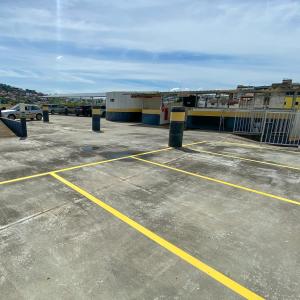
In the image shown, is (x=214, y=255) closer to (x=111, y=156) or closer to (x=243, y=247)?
(x=243, y=247)

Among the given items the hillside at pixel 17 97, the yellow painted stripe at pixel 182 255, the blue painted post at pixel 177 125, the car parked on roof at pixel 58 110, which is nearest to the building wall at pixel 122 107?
the car parked on roof at pixel 58 110

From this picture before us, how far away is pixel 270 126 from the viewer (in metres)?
14.4

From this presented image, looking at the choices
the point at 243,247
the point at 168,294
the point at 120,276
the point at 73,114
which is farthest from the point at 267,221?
the point at 73,114

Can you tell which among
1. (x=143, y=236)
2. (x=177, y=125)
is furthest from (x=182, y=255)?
(x=177, y=125)

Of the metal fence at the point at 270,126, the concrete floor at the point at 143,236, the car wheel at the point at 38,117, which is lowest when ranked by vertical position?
the car wheel at the point at 38,117

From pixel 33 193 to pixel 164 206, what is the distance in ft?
8.86

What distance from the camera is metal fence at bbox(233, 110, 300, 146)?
12617mm

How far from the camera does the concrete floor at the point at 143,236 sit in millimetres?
2348

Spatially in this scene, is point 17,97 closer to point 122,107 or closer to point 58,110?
point 58,110

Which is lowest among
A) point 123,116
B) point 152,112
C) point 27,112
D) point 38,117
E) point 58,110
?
point 38,117

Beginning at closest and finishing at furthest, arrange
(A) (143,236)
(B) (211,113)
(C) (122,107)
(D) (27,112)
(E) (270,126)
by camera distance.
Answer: (A) (143,236)
(E) (270,126)
(B) (211,113)
(D) (27,112)
(C) (122,107)

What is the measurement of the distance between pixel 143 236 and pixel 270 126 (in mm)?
13949

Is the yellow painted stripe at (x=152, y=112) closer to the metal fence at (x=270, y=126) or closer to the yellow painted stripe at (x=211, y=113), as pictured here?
the yellow painted stripe at (x=211, y=113)

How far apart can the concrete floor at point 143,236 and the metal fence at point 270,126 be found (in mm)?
7657
